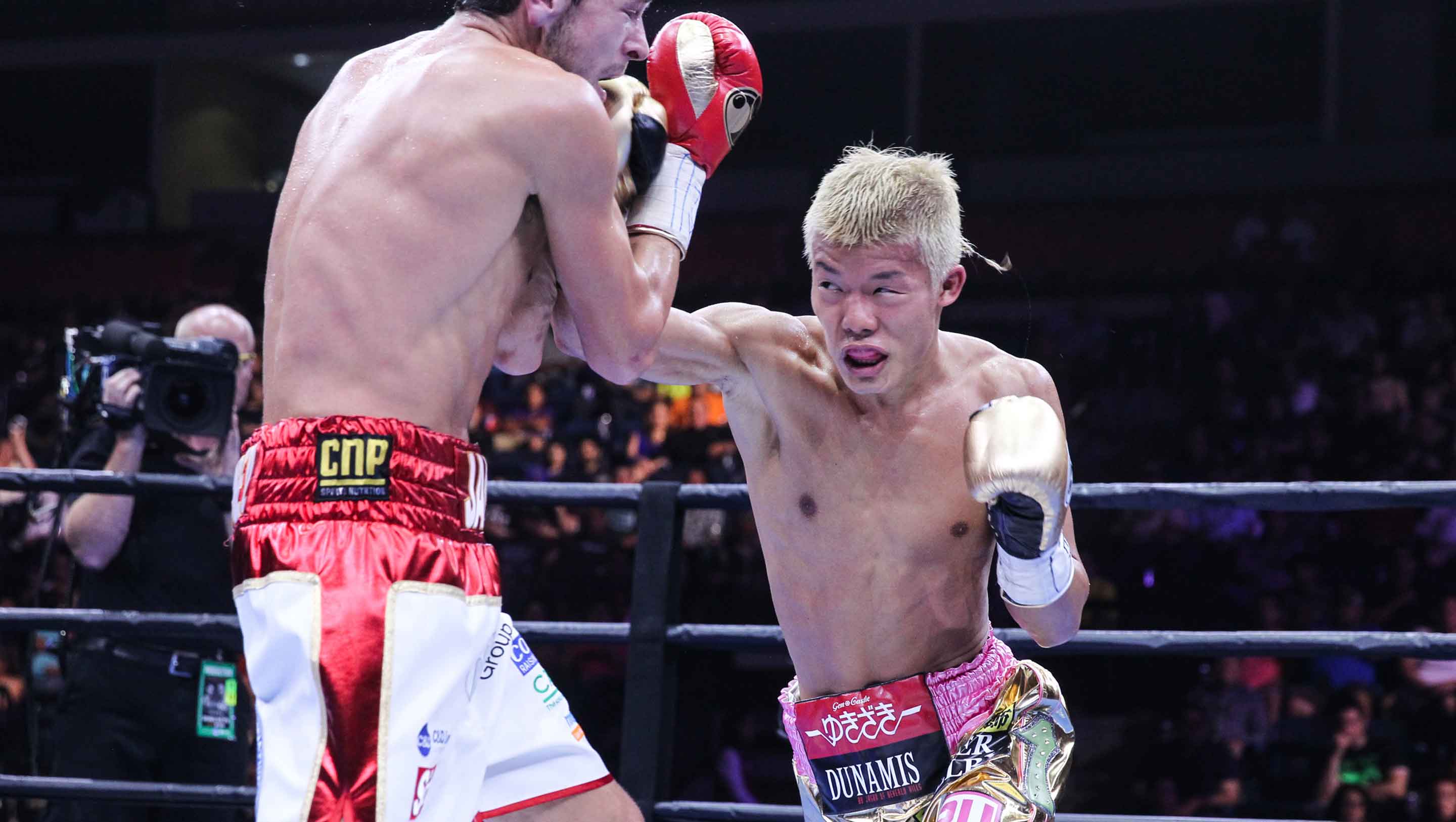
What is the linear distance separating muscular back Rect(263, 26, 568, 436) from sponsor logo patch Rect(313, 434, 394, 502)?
39mm

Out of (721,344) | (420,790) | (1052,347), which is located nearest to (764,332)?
(721,344)

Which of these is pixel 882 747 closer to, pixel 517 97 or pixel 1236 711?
pixel 517 97

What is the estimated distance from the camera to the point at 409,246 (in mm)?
1638

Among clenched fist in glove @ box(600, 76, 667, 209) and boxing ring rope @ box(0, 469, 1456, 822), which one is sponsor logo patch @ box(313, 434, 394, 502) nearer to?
clenched fist in glove @ box(600, 76, 667, 209)

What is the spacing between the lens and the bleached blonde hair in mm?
2166

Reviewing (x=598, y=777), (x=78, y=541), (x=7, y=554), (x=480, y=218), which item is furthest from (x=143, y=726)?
(x=7, y=554)

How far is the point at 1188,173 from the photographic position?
9523 millimetres

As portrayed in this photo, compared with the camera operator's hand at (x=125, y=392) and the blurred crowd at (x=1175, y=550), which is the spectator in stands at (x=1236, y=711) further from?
the camera operator's hand at (x=125, y=392)

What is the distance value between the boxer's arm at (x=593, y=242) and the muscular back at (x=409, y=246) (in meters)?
0.03

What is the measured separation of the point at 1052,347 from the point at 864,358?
6.56 meters

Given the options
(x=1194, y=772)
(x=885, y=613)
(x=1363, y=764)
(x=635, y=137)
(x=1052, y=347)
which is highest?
(x=1052, y=347)

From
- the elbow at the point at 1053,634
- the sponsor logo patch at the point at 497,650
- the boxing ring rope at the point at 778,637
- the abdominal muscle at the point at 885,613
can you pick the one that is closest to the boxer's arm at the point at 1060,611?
the elbow at the point at 1053,634

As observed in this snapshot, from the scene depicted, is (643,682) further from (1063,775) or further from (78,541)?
(78,541)

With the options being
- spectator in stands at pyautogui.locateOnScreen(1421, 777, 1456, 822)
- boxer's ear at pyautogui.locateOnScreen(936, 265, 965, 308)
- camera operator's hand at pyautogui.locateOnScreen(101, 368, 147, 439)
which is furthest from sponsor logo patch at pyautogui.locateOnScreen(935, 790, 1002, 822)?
spectator in stands at pyautogui.locateOnScreen(1421, 777, 1456, 822)
